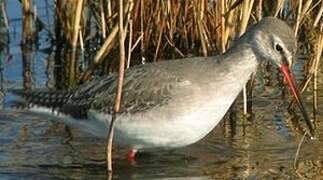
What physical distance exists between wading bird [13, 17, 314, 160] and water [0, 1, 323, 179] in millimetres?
303

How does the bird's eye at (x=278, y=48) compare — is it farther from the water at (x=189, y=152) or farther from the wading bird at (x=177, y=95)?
the water at (x=189, y=152)

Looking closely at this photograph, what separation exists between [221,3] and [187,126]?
1854mm

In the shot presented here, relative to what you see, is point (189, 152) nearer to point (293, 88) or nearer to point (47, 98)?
point (293, 88)

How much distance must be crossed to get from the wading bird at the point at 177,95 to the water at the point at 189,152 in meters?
0.30

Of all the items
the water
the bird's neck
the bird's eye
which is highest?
the bird's eye

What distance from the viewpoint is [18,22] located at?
1227 cm

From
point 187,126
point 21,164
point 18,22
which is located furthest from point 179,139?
point 18,22

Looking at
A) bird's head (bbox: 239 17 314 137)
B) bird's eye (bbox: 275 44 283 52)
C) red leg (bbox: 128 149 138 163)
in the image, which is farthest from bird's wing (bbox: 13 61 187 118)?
bird's eye (bbox: 275 44 283 52)

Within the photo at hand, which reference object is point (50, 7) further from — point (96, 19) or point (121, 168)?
point (121, 168)

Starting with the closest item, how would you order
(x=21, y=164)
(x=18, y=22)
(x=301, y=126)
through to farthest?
(x=21, y=164), (x=301, y=126), (x=18, y=22)

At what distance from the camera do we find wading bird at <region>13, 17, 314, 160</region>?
7566mm

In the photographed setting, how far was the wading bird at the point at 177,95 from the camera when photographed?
24.8 feet

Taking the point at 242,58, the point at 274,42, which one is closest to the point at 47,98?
the point at 242,58

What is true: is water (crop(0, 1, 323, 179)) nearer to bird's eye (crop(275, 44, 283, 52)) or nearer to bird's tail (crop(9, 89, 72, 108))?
bird's tail (crop(9, 89, 72, 108))
